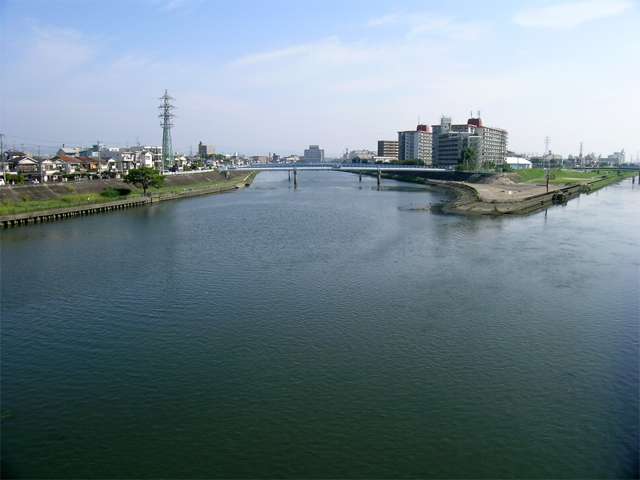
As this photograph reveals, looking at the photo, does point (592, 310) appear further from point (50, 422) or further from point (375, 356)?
point (50, 422)

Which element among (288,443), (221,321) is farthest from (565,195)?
(288,443)

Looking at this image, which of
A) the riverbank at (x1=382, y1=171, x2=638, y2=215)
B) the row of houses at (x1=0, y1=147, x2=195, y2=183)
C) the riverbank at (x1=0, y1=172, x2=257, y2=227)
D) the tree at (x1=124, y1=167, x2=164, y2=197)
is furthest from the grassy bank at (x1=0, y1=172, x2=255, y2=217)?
the riverbank at (x1=382, y1=171, x2=638, y2=215)

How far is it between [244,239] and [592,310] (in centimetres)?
1530

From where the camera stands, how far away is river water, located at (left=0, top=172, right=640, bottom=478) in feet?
23.4

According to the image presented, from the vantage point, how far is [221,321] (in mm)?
12117

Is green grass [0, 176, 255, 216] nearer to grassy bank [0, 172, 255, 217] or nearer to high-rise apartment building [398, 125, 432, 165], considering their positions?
grassy bank [0, 172, 255, 217]

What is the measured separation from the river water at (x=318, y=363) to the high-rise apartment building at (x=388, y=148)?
110127mm

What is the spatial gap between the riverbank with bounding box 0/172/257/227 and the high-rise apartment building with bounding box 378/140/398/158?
85.8 meters

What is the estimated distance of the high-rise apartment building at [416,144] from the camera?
348 ft

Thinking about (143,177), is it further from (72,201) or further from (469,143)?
(469,143)

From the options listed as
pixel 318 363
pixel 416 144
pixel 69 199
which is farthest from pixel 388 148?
pixel 318 363

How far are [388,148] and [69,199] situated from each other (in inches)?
4077

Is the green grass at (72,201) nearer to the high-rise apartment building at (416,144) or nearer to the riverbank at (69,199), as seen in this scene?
the riverbank at (69,199)

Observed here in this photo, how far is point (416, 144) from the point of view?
348 ft
